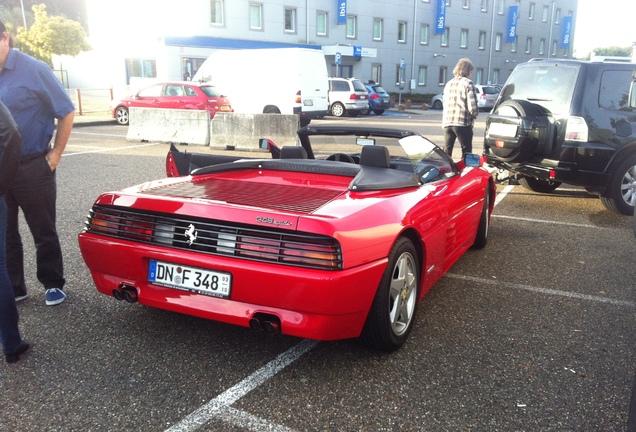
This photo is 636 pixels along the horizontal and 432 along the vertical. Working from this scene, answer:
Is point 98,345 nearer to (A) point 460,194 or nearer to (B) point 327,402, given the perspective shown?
(B) point 327,402

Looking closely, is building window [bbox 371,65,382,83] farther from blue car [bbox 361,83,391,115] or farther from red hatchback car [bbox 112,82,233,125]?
red hatchback car [bbox 112,82,233,125]

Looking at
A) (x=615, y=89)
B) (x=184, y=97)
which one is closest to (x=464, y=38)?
(x=184, y=97)

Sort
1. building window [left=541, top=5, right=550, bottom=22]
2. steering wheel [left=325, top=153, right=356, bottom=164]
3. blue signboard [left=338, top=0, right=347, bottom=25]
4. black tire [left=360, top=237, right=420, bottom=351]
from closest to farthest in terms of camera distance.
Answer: black tire [left=360, top=237, right=420, bottom=351] < steering wheel [left=325, top=153, right=356, bottom=164] < blue signboard [left=338, top=0, right=347, bottom=25] < building window [left=541, top=5, right=550, bottom=22]

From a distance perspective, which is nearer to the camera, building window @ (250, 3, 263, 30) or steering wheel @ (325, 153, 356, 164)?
steering wheel @ (325, 153, 356, 164)

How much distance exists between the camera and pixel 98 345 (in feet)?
11.2

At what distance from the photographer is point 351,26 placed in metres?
41.5

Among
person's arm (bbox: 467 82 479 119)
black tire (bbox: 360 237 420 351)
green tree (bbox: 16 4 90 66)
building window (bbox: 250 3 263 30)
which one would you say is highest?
building window (bbox: 250 3 263 30)

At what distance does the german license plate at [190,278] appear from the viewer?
9.76ft

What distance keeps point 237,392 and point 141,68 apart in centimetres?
3262

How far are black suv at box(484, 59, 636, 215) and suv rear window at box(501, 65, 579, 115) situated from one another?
0.5 inches

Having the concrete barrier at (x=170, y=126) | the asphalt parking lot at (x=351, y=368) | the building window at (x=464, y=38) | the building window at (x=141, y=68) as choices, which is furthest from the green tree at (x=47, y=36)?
the asphalt parking lot at (x=351, y=368)

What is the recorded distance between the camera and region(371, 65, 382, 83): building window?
43.3 m

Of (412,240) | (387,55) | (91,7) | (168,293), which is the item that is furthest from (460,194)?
(387,55)

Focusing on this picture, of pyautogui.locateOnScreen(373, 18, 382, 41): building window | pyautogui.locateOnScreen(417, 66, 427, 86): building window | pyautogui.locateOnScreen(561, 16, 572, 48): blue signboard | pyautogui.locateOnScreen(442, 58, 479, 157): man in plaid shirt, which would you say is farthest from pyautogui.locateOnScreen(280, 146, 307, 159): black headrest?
pyautogui.locateOnScreen(561, 16, 572, 48): blue signboard
